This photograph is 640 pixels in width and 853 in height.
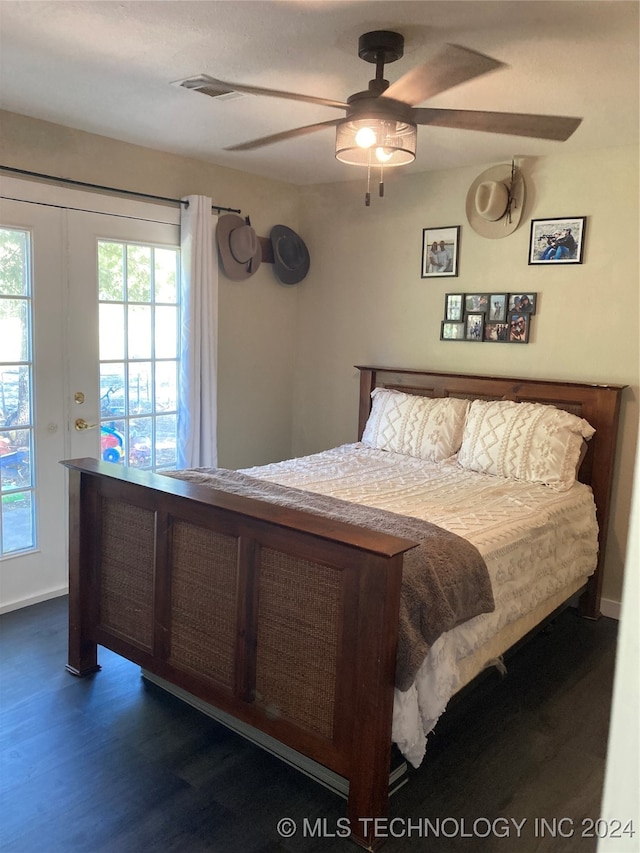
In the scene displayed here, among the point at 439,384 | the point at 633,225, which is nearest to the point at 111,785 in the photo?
the point at 439,384

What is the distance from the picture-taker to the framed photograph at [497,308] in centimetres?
366

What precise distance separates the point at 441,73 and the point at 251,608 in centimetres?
168

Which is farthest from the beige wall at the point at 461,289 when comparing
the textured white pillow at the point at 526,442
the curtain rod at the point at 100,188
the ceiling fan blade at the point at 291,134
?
the ceiling fan blade at the point at 291,134

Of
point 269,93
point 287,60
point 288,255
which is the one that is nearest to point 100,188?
point 288,255

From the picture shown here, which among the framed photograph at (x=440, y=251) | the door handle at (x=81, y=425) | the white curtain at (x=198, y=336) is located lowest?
the door handle at (x=81, y=425)

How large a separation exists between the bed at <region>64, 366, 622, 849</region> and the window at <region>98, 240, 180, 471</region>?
0.92m

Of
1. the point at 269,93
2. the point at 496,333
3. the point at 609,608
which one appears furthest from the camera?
the point at 496,333

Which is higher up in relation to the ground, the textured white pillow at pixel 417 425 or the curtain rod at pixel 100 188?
the curtain rod at pixel 100 188

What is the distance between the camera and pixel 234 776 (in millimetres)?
2113

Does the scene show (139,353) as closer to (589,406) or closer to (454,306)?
(454,306)

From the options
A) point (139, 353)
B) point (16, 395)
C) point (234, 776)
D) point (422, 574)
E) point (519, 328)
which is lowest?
point (234, 776)

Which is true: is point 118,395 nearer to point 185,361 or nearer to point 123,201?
point 185,361

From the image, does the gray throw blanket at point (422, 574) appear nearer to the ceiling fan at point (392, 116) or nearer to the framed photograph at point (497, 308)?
the ceiling fan at point (392, 116)

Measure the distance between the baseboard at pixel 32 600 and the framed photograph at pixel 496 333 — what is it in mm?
2706
